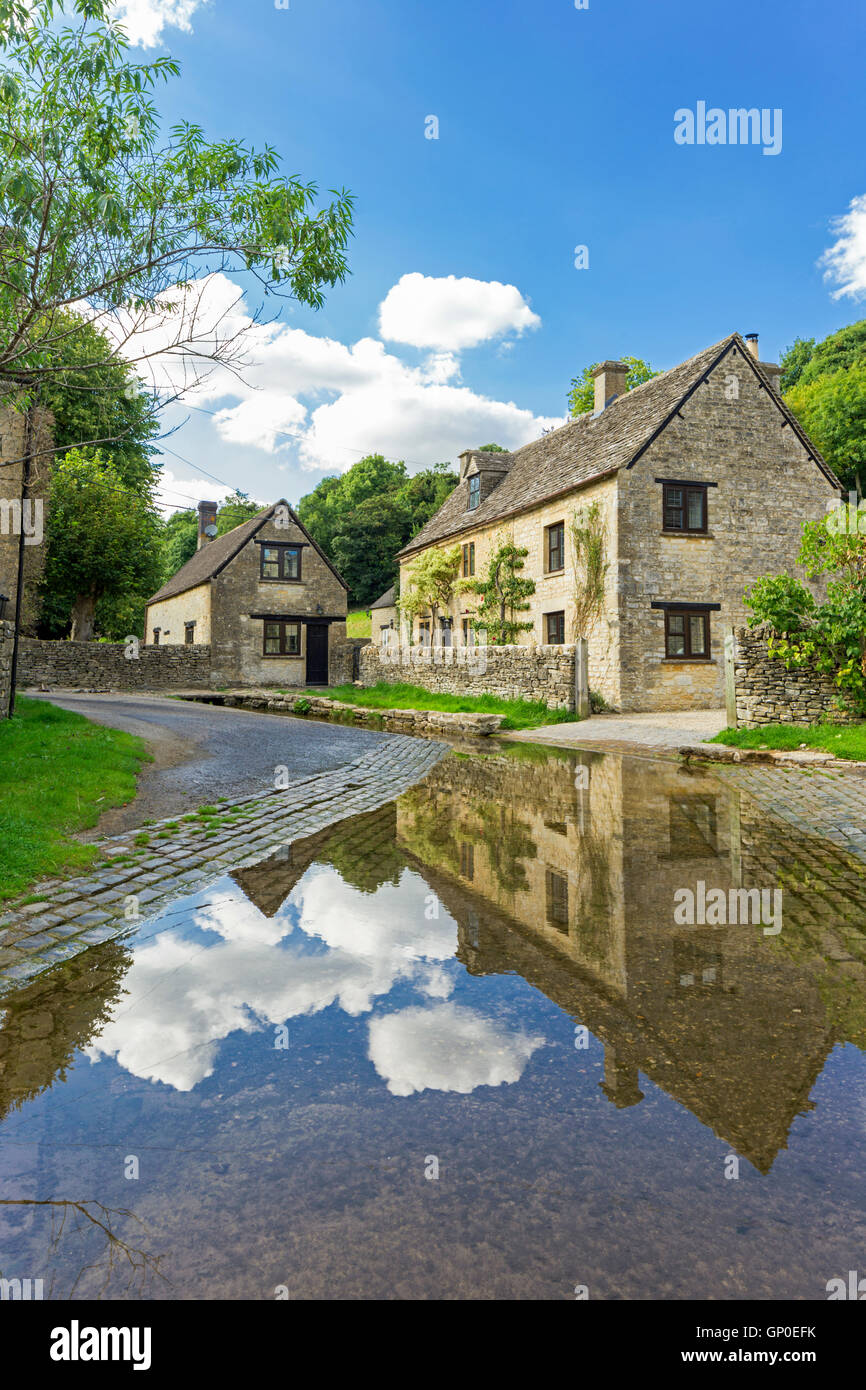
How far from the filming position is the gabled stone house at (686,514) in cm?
2238

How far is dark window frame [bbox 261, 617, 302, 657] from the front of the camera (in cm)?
3649

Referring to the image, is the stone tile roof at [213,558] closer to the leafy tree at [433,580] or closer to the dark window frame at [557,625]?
the leafy tree at [433,580]

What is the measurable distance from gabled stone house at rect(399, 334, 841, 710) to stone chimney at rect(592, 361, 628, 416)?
3829mm

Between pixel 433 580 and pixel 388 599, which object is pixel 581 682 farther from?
pixel 388 599

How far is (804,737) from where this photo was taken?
1386 cm

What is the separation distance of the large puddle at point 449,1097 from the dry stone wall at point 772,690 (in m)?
9.82

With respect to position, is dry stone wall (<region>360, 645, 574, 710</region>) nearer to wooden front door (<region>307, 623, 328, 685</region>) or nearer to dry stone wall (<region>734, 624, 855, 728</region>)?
dry stone wall (<region>734, 624, 855, 728</region>)

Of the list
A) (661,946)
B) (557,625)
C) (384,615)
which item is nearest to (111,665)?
(557,625)

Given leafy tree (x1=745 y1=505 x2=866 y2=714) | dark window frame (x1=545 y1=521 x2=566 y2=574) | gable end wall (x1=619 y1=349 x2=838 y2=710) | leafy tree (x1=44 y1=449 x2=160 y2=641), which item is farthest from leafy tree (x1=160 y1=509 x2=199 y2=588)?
leafy tree (x1=745 y1=505 x2=866 y2=714)

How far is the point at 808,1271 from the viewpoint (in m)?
2.29
